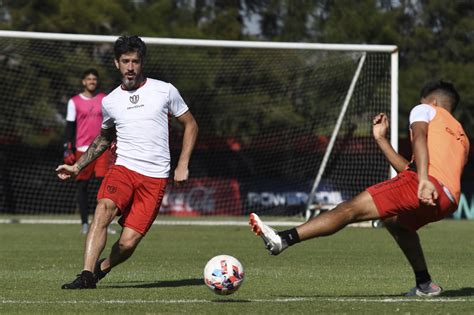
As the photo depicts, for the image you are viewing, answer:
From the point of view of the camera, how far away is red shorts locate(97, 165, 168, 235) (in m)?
9.34

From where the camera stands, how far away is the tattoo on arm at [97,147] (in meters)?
9.78

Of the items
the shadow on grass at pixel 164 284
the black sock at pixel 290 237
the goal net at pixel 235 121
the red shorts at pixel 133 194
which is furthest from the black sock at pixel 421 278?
the goal net at pixel 235 121

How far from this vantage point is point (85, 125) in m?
17.1

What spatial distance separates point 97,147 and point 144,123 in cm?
61

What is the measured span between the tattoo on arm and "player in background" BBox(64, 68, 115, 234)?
686cm

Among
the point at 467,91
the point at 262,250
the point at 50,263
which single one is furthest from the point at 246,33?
the point at 50,263

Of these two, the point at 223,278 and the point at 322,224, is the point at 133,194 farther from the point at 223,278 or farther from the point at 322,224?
the point at 322,224

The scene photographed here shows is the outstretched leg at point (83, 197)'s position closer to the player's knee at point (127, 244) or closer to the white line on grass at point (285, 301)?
the player's knee at point (127, 244)

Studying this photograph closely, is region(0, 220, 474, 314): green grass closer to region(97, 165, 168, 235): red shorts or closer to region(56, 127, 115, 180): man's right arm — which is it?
region(97, 165, 168, 235): red shorts

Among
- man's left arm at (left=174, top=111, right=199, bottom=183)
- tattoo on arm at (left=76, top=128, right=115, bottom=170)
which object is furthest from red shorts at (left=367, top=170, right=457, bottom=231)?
tattoo on arm at (left=76, top=128, right=115, bottom=170)

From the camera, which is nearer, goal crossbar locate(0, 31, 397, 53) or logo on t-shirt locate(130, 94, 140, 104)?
logo on t-shirt locate(130, 94, 140, 104)

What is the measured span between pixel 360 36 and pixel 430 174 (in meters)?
23.5

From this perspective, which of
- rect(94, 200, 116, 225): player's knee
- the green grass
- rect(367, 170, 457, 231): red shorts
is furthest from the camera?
rect(94, 200, 116, 225): player's knee

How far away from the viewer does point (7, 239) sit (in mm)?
16484
